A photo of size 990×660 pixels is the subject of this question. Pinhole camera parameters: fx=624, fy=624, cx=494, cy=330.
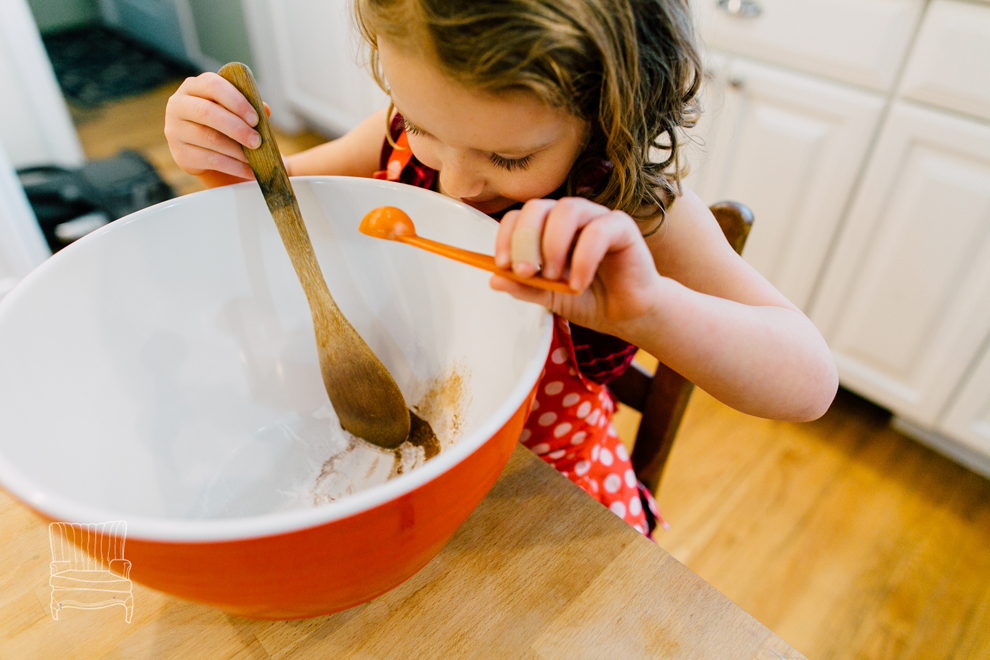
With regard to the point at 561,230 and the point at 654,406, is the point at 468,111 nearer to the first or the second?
the point at 561,230

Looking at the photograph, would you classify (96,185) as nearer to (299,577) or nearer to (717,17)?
(717,17)

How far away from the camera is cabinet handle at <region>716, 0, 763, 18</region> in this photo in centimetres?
107

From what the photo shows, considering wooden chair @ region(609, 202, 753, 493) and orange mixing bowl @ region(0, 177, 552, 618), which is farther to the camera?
wooden chair @ region(609, 202, 753, 493)

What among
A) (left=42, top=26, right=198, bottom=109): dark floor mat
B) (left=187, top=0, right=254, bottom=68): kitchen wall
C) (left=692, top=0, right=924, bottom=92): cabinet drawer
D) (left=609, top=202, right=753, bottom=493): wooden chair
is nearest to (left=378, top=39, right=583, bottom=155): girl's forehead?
(left=609, top=202, right=753, bottom=493): wooden chair

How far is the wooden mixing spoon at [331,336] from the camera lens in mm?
491

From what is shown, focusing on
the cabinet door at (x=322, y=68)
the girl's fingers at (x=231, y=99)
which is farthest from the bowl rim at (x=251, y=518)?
the cabinet door at (x=322, y=68)

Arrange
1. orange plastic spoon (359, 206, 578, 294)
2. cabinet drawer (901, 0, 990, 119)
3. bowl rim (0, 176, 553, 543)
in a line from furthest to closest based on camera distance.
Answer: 1. cabinet drawer (901, 0, 990, 119)
2. orange plastic spoon (359, 206, 578, 294)
3. bowl rim (0, 176, 553, 543)

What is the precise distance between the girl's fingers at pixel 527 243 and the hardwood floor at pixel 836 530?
0.93 meters

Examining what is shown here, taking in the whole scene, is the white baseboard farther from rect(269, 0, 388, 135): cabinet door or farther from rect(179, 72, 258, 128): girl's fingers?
rect(269, 0, 388, 135): cabinet door

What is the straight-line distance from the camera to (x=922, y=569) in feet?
3.58

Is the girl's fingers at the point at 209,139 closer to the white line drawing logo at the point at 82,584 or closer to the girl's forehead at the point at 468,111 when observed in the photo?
the girl's forehead at the point at 468,111

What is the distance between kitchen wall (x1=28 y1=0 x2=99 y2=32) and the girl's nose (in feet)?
11.4

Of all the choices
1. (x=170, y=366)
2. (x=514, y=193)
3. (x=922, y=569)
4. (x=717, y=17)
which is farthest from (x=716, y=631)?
(x=717, y=17)

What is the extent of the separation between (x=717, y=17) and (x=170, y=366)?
109 cm
